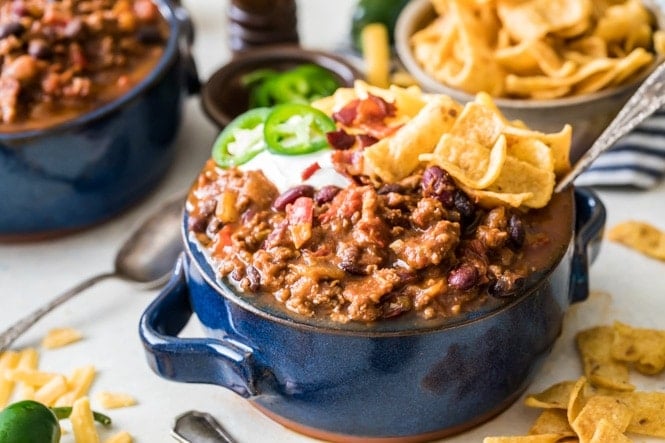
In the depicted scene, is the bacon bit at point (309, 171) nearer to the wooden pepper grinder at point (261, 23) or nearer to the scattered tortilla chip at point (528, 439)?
the scattered tortilla chip at point (528, 439)

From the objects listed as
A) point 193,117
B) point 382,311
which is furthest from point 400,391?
point 193,117

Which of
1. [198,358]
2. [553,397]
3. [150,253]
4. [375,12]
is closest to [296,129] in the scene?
[198,358]

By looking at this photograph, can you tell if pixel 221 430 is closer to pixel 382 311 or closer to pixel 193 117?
pixel 382 311

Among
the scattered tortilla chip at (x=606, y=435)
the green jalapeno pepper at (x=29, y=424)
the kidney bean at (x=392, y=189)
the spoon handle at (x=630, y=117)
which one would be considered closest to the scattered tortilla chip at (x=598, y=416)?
the scattered tortilla chip at (x=606, y=435)

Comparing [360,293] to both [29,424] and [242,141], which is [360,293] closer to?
[242,141]

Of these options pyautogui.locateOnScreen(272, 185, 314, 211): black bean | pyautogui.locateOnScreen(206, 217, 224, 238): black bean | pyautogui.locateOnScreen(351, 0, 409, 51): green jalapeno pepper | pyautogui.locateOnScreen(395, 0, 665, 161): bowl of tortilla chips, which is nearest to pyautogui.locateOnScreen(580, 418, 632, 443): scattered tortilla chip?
pyautogui.locateOnScreen(272, 185, 314, 211): black bean

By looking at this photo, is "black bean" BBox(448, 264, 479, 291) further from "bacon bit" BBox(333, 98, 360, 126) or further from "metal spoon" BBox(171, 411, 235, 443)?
"metal spoon" BBox(171, 411, 235, 443)
